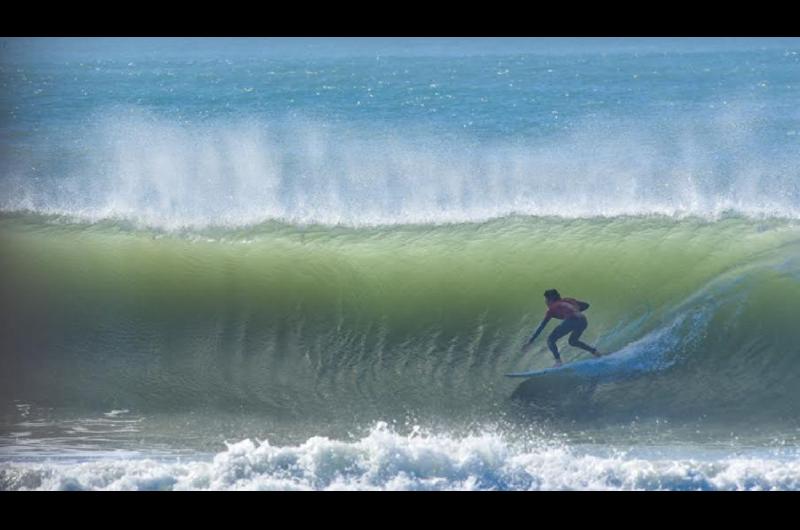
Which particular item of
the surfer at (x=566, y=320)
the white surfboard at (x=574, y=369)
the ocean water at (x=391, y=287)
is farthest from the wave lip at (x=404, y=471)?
the surfer at (x=566, y=320)

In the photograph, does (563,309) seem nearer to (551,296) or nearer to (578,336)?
(551,296)

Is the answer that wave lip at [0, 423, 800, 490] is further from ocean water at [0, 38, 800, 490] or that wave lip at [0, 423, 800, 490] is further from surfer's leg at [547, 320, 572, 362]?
surfer's leg at [547, 320, 572, 362]

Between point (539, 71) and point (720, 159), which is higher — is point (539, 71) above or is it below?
above

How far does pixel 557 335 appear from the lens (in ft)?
36.0

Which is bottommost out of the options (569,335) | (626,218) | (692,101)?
(569,335)

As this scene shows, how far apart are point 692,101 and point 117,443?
1020cm

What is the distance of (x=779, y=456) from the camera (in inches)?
397

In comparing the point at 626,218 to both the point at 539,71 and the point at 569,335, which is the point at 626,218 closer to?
the point at 569,335

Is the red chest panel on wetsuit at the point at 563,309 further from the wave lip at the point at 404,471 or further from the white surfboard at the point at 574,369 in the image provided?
the wave lip at the point at 404,471

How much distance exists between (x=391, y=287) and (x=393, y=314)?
1.32ft

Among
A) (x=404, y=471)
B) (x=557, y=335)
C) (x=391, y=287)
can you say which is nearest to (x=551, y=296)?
(x=557, y=335)
